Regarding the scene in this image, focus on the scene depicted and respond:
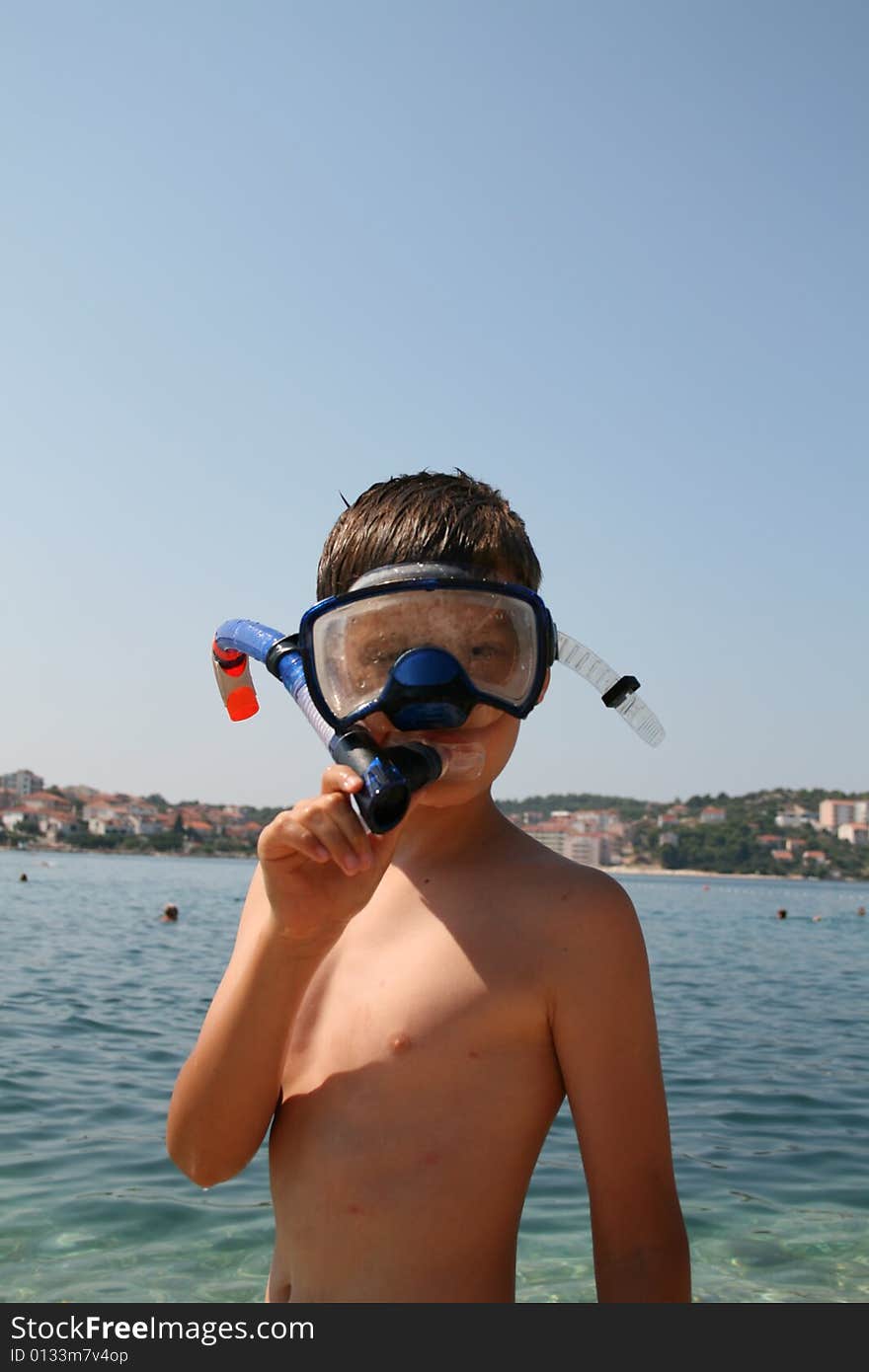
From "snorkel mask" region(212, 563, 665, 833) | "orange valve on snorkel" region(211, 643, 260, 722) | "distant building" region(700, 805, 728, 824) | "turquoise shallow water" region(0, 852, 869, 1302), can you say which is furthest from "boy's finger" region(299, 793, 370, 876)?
"distant building" region(700, 805, 728, 824)

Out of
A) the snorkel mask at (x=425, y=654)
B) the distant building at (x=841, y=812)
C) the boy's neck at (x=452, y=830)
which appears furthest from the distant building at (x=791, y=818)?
the snorkel mask at (x=425, y=654)

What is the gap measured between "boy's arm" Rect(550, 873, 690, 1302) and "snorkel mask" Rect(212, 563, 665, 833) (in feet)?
1.04

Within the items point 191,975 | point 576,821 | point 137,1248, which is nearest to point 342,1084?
point 137,1248

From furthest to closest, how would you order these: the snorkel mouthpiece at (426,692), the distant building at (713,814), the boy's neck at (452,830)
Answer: the distant building at (713,814) < the boy's neck at (452,830) < the snorkel mouthpiece at (426,692)

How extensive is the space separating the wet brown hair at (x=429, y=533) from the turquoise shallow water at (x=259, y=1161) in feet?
9.65

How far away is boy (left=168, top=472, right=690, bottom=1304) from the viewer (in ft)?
5.37

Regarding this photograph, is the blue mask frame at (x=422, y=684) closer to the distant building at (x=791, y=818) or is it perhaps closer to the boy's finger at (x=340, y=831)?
the boy's finger at (x=340, y=831)

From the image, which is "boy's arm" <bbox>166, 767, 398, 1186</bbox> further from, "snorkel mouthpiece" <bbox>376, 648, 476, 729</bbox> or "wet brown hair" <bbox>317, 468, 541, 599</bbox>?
"wet brown hair" <bbox>317, 468, 541, 599</bbox>

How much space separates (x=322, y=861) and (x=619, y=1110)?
56 centimetres

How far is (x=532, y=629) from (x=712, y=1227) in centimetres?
395

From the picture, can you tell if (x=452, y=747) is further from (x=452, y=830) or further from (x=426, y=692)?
(x=452, y=830)

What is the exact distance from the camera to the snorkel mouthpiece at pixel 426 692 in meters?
1.62

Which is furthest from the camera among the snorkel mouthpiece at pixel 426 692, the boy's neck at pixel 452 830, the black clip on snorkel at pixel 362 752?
the boy's neck at pixel 452 830

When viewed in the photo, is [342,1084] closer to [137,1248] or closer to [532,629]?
[532,629]
